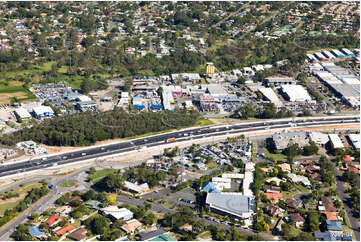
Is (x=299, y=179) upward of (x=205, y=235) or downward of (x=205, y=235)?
upward

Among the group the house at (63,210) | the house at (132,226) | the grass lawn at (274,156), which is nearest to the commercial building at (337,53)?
the grass lawn at (274,156)

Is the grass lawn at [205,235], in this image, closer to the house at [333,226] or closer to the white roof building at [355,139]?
the house at [333,226]

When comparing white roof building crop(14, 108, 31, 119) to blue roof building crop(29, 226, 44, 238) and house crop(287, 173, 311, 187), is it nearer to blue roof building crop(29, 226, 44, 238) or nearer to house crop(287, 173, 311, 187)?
blue roof building crop(29, 226, 44, 238)

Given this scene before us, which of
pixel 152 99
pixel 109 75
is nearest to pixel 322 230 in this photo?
pixel 152 99

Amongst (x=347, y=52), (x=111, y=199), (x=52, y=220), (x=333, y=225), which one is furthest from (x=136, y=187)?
(x=347, y=52)

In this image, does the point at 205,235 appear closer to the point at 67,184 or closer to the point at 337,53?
the point at 67,184

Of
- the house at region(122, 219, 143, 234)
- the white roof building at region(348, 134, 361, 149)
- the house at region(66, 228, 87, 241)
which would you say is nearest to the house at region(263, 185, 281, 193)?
the house at region(122, 219, 143, 234)
